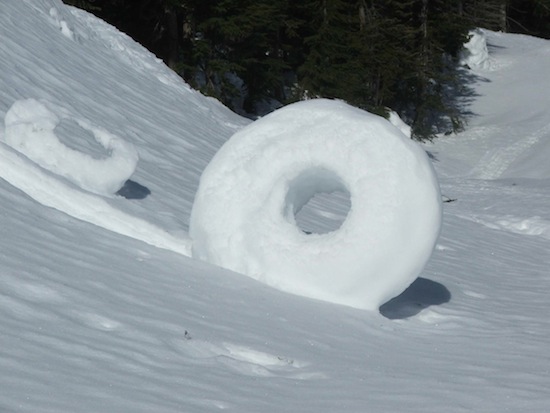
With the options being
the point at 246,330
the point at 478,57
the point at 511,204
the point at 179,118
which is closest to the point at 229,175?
the point at 246,330

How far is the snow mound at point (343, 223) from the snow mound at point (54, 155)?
3.97 feet

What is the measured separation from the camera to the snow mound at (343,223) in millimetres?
6562

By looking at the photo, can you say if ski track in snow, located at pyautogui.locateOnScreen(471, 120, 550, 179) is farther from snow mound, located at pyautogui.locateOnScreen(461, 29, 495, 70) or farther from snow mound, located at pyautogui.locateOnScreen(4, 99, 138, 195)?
snow mound, located at pyautogui.locateOnScreen(4, 99, 138, 195)

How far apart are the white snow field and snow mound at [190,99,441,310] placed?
0.13 meters

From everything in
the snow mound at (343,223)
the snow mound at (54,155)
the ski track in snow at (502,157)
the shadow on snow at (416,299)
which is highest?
the snow mound at (343,223)

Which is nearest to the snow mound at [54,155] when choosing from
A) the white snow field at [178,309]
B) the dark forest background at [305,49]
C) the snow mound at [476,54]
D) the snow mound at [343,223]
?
the white snow field at [178,309]

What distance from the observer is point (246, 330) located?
5.41 m

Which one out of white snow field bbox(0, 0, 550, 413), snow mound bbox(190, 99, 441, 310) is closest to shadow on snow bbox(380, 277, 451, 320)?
white snow field bbox(0, 0, 550, 413)

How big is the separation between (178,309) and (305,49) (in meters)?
21.2

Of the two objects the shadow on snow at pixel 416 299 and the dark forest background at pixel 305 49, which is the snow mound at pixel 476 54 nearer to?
the dark forest background at pixel 305 49

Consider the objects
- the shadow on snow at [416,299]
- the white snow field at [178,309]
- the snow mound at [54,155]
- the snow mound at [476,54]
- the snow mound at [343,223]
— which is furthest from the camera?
the snow mound at [476,54]

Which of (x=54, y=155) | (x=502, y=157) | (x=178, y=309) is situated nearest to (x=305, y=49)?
(x=502, y=157)

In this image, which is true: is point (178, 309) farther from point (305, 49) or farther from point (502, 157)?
point (305, 49)

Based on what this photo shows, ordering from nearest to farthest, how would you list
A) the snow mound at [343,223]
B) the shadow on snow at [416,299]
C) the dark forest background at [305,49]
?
the snow mound at [343,223]
the shadow on snow at [416,299]
the dark forest background at [305,49]
